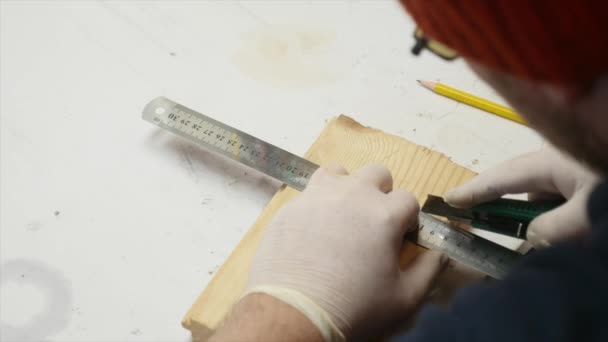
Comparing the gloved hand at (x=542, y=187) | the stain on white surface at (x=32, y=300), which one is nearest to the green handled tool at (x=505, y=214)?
the gloved hand at (x=542, y=187)

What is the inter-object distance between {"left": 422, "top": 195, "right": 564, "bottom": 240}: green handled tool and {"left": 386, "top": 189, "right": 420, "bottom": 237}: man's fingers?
9cm

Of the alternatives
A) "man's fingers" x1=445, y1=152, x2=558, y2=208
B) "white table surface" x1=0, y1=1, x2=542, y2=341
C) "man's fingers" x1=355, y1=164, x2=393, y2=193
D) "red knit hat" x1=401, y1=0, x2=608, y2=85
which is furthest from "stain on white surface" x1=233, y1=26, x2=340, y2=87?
"red knit hat" x1=401, y1=0, x2=608, y2=85

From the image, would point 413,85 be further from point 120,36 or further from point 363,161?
point 120,36

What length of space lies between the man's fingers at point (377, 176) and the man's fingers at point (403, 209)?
5 centimetres

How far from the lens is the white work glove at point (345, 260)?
0.76 metres

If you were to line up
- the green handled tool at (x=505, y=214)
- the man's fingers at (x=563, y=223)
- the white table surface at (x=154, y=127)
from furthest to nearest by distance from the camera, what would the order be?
the white table surface at (x=154, y=127) → the green handled tool at (x=505, y=214) → the man's fingers at (x=563, y=223)

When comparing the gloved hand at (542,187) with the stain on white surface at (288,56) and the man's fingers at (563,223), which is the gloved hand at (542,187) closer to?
the man's fingers at (563,223)

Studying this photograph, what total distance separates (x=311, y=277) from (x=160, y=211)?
0.42 meters

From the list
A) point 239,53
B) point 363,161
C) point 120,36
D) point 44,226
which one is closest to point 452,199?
point 363,161

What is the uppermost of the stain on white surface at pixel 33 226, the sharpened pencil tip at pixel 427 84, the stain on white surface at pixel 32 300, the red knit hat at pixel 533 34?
the sharpened pencil tip at pixel 427 84

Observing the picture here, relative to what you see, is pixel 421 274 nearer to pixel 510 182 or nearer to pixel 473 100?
pixel 510 182

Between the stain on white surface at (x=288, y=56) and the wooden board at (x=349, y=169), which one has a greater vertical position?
the stain on white surface at (x=288, y=56)

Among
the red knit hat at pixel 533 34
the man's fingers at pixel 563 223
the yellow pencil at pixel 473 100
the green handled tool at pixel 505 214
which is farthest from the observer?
the yellow pencil at pixel 473 100

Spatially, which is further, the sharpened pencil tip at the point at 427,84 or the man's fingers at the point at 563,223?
the sharpened pencil tip at the point at 427,84
